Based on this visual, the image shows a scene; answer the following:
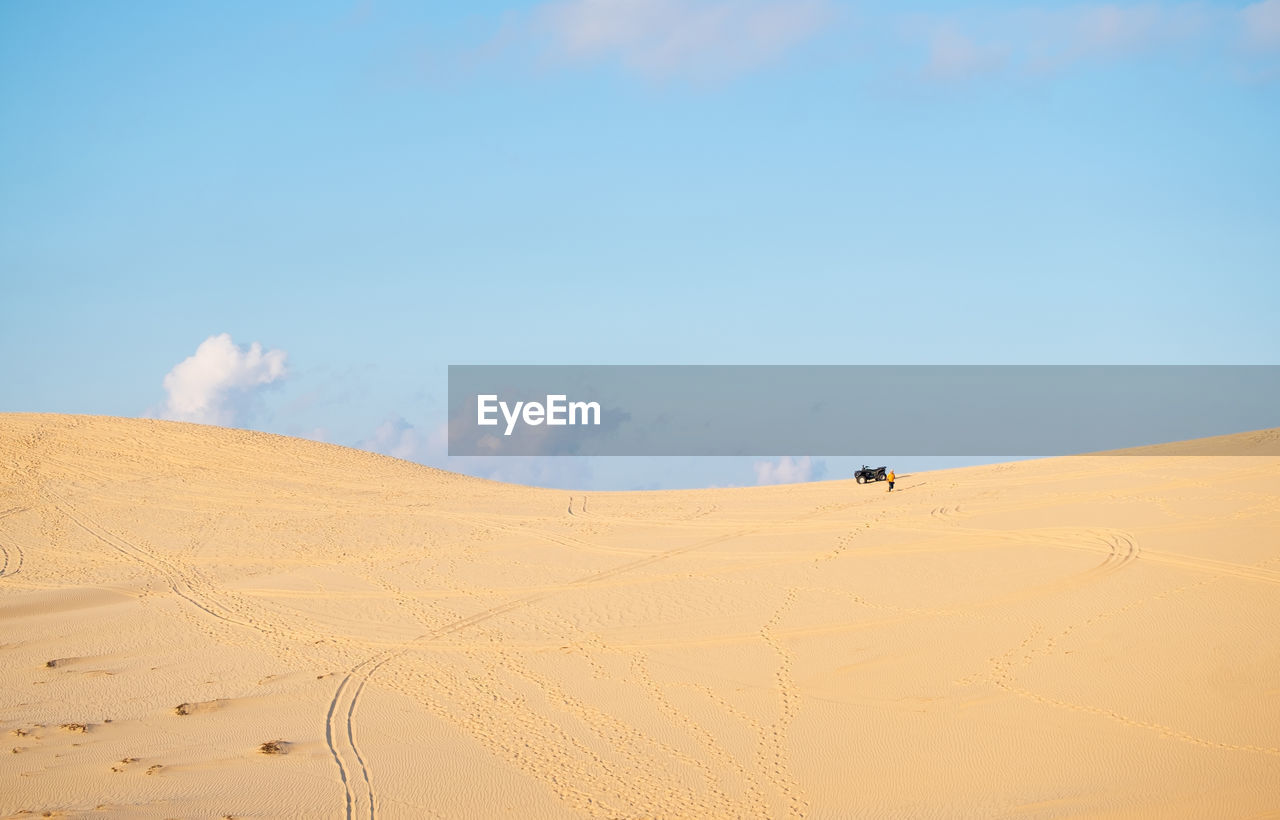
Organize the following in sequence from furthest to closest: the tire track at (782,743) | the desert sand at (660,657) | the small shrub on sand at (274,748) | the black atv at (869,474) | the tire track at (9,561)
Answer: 1. the black atv at (869,474)
2. the tire track at (9,561)
3. the small shrub on sand at (274,748)
4. the desert sand at (660,657)
5. the tire track at (782,743)

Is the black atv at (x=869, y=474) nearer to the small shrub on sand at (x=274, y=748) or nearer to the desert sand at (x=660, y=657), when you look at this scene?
the desert sand at (x=660, y=657)

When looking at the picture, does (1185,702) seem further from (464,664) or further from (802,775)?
(464,664)

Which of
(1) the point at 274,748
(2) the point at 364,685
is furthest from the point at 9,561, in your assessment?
(1) the point at 274,748

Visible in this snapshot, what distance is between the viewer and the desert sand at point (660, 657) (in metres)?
11.0

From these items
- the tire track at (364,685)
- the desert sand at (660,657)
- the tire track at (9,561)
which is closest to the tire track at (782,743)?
the desert sand at (660,657)

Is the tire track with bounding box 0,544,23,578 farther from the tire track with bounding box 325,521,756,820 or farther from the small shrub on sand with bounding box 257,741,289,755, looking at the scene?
the small shrub on sand with bounding box 257,741,289,755

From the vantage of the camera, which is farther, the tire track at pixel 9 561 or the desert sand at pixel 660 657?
the tire track at pixel 9 561

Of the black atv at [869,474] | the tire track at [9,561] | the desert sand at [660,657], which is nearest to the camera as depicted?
the desert sand at [660,657]

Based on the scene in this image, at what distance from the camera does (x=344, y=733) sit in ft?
42.1

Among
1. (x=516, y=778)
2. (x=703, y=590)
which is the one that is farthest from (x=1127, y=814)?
(x=703, y=590)

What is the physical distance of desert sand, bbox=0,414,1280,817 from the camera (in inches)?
432

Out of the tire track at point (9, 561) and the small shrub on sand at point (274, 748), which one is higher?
the tire track at point (9, 561)

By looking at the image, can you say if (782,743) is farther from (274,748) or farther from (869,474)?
(869,474)

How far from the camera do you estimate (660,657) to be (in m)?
15.8
